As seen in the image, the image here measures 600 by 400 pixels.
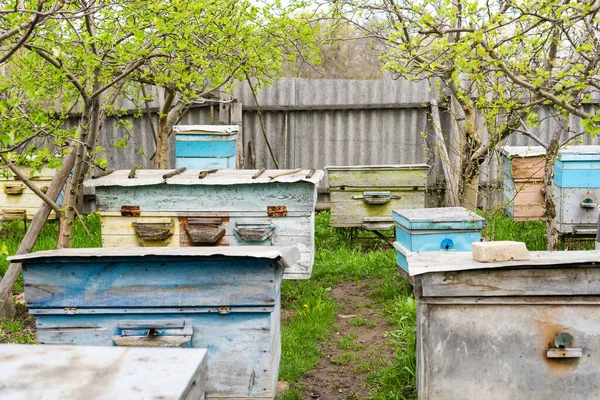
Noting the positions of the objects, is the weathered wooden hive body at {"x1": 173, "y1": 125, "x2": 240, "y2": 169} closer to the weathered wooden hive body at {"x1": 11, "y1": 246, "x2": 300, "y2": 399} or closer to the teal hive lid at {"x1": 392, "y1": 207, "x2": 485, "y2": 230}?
the teal hive lid at {"x1": 392, "y1": 207, "x2": 485, "y2": 230}

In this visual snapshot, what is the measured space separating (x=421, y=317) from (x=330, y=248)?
529 centimetres

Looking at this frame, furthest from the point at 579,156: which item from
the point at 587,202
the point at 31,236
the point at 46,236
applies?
the point at 46,236

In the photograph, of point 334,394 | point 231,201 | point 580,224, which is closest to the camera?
point 334,394

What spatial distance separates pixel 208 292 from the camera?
3.45m

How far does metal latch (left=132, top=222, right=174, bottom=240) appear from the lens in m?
5.53

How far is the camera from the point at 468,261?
11.0ft

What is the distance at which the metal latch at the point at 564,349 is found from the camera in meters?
3.17

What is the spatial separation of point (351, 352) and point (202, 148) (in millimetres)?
3738

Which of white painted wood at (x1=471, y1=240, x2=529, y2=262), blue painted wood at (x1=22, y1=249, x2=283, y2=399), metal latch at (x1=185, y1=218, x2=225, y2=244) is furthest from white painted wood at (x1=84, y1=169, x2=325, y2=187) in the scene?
white painted wood at (x1=471, y1=240, x2=529, y2=262)

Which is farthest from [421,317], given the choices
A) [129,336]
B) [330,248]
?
[330,248]

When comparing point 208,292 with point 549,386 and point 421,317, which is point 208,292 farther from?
point 549,386

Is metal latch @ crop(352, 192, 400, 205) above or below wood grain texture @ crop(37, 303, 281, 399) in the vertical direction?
above

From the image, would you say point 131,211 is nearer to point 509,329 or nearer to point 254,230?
point 254,230

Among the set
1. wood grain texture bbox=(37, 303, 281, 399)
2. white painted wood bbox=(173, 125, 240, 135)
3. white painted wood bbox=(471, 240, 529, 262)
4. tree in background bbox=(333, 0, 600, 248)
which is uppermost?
tree in background bbox=(333, 0, 600, 248)
